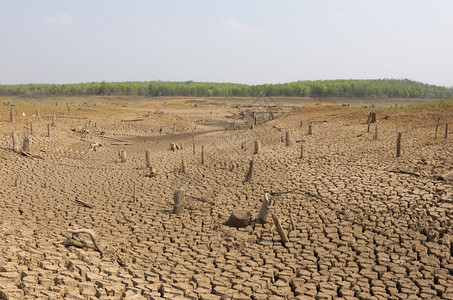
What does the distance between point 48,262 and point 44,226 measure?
2.77 m

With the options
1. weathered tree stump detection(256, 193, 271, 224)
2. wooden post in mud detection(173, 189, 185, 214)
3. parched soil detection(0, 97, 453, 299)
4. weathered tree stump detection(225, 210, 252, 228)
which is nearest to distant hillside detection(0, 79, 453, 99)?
parched soil detection(0, 97, 453, 299)

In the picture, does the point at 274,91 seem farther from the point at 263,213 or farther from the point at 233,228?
the point at 233,228

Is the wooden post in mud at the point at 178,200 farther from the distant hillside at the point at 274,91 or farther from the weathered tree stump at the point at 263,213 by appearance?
the distant hillside at the point at 274,91

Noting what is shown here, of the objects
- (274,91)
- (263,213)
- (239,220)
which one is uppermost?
(274,91)

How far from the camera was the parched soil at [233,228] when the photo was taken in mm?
7020

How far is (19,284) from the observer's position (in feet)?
21.1

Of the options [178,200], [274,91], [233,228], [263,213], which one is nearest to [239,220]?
[233,228]

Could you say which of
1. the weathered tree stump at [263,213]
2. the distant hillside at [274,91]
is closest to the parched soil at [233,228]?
the weathered tree stump at [263,213]

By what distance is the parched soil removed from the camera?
276 inches

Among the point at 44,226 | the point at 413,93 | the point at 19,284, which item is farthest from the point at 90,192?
the point at 413,93

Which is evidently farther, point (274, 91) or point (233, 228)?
point (274, 91)

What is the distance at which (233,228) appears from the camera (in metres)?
9.83

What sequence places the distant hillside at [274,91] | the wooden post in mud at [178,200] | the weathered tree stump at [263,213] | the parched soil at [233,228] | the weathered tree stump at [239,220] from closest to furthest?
the parched soil at [233,228]
the weathered tree stump at [239,220]
the weathered tree stump at [263,213]
the wooden post in mud at [178,200]
the distant hillside at [274,91]

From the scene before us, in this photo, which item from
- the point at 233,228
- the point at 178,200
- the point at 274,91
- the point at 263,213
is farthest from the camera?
the point at 274,91
